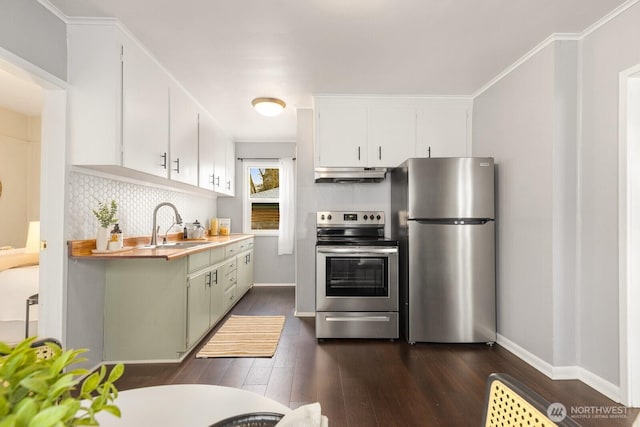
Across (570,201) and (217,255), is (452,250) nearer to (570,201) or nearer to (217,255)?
(570,201)

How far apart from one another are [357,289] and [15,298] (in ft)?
9.72

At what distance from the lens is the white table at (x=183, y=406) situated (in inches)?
31.1

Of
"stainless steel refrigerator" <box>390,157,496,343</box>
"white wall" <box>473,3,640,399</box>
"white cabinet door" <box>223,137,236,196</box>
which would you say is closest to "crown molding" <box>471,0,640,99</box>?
"white wall" <box>473,3,640,399</box>

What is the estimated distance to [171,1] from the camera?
6.79 ft

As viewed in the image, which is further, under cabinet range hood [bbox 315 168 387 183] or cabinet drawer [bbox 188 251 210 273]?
under cabinet range hood [bbox 315 168 387 183]

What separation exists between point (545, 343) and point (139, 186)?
3740 mm

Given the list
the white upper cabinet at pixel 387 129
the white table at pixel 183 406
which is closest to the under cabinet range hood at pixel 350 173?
the white upper cabinet at pixel 387 129

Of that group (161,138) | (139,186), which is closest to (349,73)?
(161,138)

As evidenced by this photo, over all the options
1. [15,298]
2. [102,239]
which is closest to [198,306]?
[102,239]

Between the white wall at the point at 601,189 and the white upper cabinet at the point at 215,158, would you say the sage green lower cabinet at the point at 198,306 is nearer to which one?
the white upper cabinet at the point at 215,158

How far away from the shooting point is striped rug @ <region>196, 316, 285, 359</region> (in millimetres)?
2863

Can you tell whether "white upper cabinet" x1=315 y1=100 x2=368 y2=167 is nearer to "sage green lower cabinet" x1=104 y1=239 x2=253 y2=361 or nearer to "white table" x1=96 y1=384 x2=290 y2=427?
"sage green lower cabinet" x1=104 y1=239 x2=253 y2=361

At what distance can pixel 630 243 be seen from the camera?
2.05 meters

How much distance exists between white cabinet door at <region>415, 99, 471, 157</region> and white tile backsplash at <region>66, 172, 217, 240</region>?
286 cm
